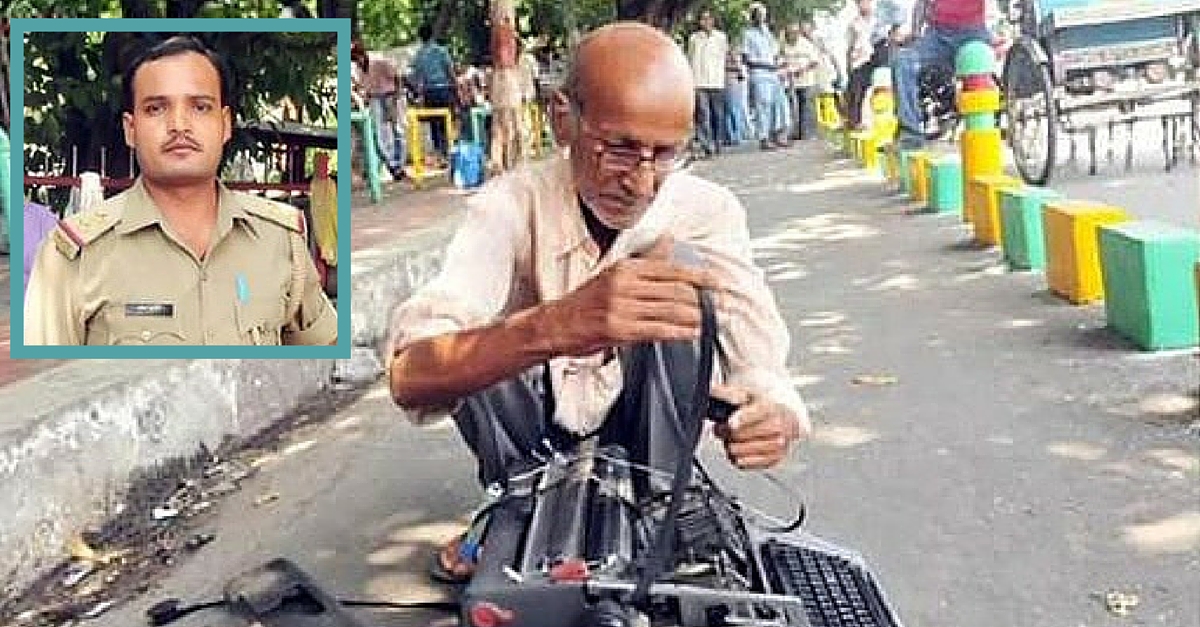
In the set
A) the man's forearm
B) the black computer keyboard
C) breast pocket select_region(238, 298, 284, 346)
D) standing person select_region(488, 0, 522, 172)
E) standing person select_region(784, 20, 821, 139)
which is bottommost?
the black computer keyboard

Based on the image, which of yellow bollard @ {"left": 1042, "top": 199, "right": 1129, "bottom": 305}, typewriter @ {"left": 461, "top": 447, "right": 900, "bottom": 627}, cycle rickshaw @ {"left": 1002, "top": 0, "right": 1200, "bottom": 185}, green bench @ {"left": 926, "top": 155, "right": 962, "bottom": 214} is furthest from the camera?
cycle rickshaw @ {"left": 1002, "top": 0, "right": 1200, "bottom": 185}

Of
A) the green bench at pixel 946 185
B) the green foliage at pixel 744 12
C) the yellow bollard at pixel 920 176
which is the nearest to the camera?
the green bench at pixel 946 185

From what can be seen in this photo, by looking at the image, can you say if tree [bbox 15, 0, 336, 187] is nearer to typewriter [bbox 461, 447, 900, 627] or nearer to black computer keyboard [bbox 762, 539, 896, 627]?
typewriter [bbox 461, 447, 900, 627]

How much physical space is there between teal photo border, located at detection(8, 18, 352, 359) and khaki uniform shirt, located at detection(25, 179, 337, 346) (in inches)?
0.8

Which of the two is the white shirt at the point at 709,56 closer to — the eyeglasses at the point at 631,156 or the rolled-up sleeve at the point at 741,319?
the rolled-up sleeve at the point at 741,319

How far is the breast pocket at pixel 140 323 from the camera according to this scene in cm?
193

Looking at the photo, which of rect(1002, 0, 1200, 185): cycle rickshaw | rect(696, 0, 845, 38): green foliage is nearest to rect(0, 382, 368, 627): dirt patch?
rect(1002, 0, 1200, 185): cycle rickshaw

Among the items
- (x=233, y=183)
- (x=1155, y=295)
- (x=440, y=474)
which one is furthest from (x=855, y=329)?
(x=233, y=183)

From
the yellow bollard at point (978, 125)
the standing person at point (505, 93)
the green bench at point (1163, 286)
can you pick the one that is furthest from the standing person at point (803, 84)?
the green bench at point (1163, 286)

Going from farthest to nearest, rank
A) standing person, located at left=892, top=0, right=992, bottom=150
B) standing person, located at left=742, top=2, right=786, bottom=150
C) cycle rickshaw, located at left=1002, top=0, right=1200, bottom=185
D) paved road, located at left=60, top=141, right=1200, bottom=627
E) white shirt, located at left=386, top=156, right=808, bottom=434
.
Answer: standing person, located at left=742, top=2, right=786, bottom=150 < standing person, located at left=892, top=0, right=992, bottom=150 < cycle rickshaw, located at left=1002, top=0, right=1200, bottom=185 < paved road, located at left=60, top=141, right=1200, bottom=627 < white shirt, located at left=386, top=156, right=808, bottom=434

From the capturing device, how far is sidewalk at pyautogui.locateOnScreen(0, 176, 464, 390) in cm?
376

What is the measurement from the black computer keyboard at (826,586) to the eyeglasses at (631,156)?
0.53 m

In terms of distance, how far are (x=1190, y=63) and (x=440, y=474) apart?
6420mm

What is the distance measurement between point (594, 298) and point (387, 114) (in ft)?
42.9
